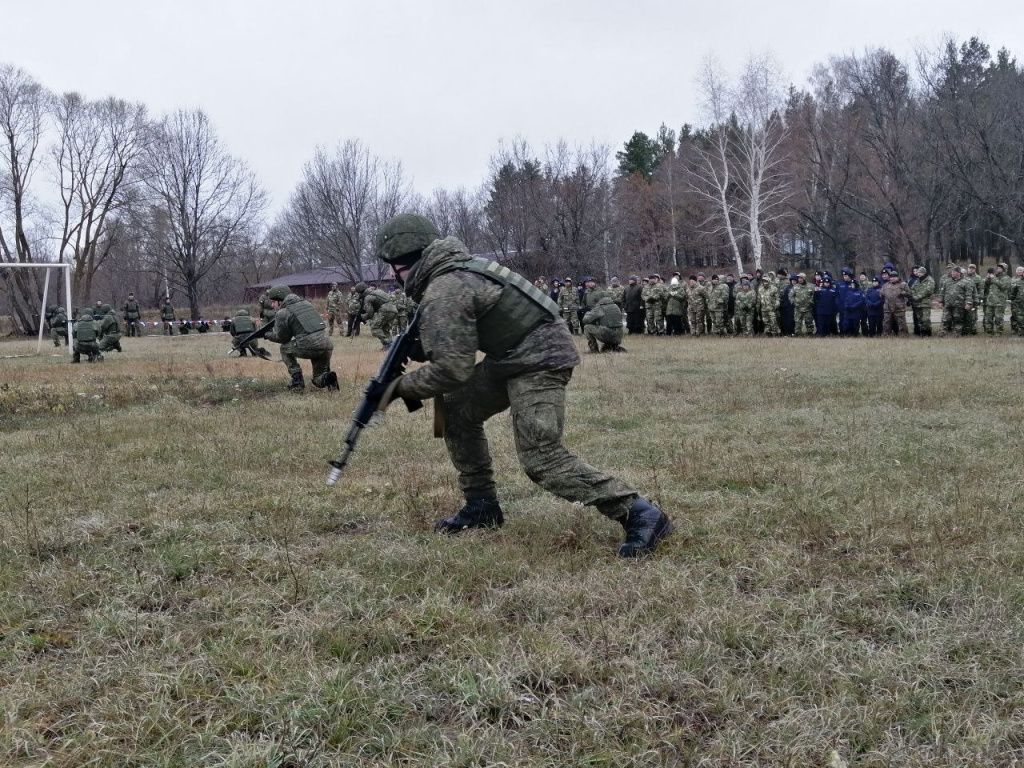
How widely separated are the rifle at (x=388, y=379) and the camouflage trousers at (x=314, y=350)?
678 cm

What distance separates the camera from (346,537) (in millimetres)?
4559

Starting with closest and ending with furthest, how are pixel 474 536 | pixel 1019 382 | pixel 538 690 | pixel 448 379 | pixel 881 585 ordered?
pixel 538 690 < pixel 881 585 < pixel 448 379 < pixel 474 536 < pixel 1019 382

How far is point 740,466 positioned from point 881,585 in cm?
242

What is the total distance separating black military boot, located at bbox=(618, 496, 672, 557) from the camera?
3.95m

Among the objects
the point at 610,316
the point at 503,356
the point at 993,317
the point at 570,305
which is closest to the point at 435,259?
the point at 503,356

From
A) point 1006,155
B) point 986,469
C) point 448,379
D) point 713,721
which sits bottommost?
point 713,721

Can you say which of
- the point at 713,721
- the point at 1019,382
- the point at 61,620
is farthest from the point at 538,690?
the point at 1019,382

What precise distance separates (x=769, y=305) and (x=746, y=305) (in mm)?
687

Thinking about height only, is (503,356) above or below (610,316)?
below

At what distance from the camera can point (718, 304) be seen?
20.9 meters

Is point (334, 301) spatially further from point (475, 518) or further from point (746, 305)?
point (475, 518)

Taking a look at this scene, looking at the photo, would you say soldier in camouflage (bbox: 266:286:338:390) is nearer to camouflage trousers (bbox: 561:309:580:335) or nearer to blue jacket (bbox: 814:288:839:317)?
camouflage trousers (bbox: 561:309:580:335)

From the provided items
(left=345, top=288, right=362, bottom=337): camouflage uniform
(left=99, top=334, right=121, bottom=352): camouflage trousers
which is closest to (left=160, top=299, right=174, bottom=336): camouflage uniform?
(left=345, top=288, right=362, bottom=337): camouflage uniform

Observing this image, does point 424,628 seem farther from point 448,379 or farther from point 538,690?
point 448,379
